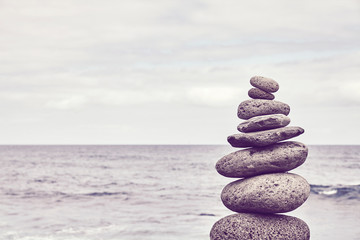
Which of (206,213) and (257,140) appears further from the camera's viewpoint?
(206,213)

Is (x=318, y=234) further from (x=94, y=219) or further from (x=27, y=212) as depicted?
(x=27, y=212)

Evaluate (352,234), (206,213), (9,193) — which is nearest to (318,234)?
(352,234)

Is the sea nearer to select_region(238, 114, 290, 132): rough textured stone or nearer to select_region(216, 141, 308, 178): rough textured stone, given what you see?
select_region(216, 141, 308, 178): rough textured stone

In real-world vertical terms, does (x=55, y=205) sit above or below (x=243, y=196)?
below

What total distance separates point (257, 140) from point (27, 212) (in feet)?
53.8

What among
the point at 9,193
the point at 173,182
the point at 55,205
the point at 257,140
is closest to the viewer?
the point at 257,140

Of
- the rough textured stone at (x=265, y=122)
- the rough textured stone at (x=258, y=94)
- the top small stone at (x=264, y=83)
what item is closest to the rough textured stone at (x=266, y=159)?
the rough textured stone at (x=265, y=122)

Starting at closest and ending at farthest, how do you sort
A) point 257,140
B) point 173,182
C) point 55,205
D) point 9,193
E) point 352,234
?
point 257,140
point 352,234
point 55,205
point 9,193
point 173,182

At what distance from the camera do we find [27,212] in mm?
24141

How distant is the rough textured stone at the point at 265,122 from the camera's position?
1084cm

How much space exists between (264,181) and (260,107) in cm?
164

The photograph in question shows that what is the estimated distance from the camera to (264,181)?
10695 mm

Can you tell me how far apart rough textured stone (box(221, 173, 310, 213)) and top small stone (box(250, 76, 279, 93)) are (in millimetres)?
1929

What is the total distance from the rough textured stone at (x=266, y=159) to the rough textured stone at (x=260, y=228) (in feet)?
3.08
